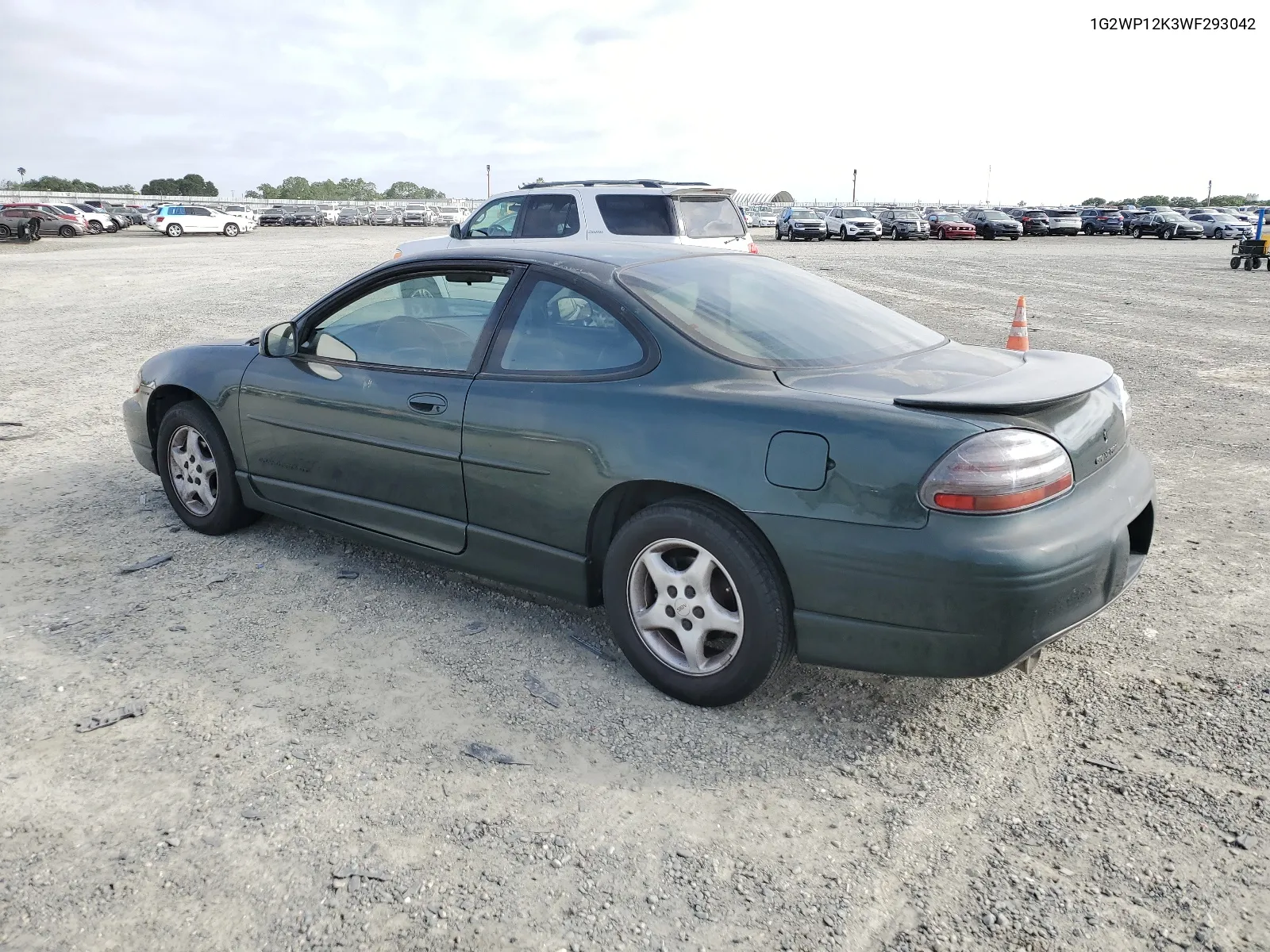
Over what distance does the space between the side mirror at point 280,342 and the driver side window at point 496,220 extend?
7.39 m

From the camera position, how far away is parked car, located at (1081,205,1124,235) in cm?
5166

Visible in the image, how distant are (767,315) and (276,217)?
69821 mm

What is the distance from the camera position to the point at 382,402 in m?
4.13

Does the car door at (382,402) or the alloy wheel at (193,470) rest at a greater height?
the car door at (382,402)

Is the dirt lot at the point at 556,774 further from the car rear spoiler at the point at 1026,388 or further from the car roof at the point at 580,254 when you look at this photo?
the car roof at the point at 580,254

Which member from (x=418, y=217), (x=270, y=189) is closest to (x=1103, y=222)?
(x=418, y=217)

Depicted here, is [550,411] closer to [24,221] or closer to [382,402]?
[382,402]

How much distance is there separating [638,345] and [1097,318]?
12.5 m

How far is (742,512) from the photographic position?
314 centimetres

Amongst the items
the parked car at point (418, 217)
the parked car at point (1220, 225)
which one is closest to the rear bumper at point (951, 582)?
the parked car at point (1220, 225)

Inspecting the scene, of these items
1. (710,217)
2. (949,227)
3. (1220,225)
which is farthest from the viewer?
(1220,225)

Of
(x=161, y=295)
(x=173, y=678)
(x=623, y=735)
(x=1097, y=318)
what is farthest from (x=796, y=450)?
(x=161, y=295)

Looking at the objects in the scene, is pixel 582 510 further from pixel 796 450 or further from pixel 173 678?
pixel 173 678

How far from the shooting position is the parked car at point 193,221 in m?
47.4
